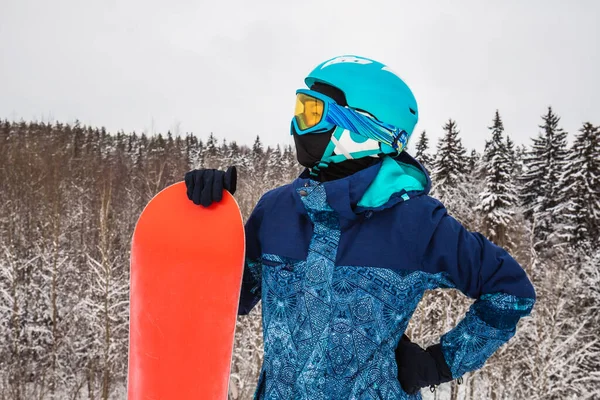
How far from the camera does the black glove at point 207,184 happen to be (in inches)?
55.6

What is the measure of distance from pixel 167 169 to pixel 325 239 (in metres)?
29.1

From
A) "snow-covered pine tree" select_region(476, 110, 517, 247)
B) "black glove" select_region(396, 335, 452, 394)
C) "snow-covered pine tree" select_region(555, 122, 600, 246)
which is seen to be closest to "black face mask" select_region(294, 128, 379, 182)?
"black glove" select_region(396, 335, 452, 394)

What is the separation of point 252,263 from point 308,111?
569 mm

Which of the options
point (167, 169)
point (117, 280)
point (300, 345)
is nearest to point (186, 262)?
point (300, 345)

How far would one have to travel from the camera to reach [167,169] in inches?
1122

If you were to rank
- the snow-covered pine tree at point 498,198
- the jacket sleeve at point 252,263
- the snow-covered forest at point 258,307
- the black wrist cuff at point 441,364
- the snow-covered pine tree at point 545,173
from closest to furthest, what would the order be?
the black wrist cuff at point 441,364 < the jacket sleeve at point 252,263 < the snow-covered forest at point 258,307 < the snow-covered pine tree at point 498,198 < the snow-covered pine tree at point 545,173

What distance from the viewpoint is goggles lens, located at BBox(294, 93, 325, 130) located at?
4.04 ft

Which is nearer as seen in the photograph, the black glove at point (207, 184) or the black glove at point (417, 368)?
the black glove at point (417, 368)

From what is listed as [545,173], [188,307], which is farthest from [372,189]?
[545,173]

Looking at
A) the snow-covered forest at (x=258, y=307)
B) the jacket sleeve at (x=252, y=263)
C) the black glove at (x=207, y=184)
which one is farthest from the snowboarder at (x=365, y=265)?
the snow-covered forest at (x=258, y=307)

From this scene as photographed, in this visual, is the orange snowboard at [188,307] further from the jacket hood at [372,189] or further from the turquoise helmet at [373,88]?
the turquoise helmet at [373,88]

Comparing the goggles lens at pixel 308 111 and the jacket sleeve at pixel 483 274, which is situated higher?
the goggles lens at pixel 308 111

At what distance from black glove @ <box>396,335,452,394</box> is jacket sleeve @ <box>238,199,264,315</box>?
55cm

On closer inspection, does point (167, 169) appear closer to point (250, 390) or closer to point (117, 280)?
point (117, 280)
